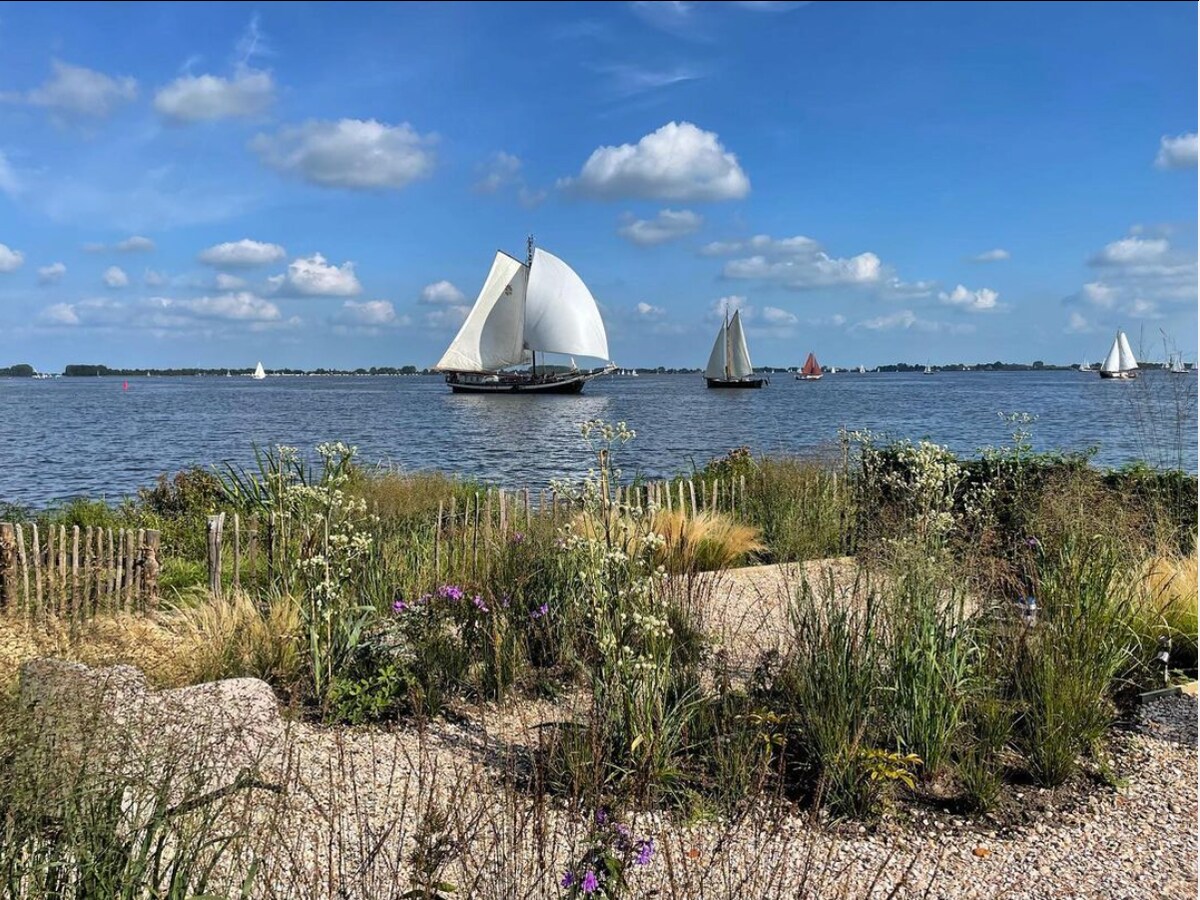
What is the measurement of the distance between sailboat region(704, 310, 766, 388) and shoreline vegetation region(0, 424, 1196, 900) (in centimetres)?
7732

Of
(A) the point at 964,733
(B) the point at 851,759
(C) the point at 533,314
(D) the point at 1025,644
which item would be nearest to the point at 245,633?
(B) the point at 851,759

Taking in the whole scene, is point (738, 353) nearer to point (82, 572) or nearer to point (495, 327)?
point (495, 327)

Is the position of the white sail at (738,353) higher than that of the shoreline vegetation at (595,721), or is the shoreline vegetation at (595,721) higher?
the white sail at (738,353)

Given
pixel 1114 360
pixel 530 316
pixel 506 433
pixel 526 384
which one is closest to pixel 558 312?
pixel 530 316

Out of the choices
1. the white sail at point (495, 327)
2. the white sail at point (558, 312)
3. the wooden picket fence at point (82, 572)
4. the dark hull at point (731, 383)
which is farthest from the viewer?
the dark hull at point (731, 383)

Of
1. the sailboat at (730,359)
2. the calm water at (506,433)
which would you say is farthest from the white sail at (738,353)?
the calm water at (506,433)

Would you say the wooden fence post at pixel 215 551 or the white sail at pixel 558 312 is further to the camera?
the white sail at pixel 558 312

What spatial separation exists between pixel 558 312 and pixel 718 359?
91.9 feet

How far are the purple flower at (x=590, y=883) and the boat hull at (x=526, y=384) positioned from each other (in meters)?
74.4

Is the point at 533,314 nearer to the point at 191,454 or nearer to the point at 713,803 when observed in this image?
the point at 191,454

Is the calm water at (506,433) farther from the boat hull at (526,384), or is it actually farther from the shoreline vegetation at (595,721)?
the shoreline vegetation at (595,721)

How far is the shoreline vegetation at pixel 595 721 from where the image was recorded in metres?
2.74

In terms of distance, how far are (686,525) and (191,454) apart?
26.7 metres

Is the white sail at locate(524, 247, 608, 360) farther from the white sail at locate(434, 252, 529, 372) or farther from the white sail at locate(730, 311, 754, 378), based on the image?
the white sail at locate(730, 311, 754, 378)
